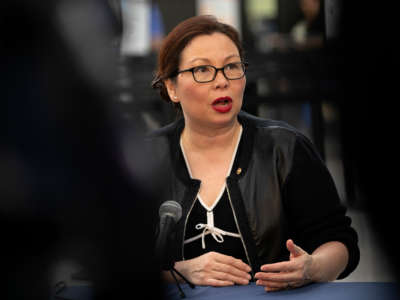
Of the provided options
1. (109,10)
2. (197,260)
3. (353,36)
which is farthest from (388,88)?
(109,10)

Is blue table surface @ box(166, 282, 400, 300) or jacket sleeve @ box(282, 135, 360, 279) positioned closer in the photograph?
blue table surface @ box(166, 282, 400, 300)

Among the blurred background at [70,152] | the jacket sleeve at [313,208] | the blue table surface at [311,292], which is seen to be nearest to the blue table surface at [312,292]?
the blue table surface at [311,292]

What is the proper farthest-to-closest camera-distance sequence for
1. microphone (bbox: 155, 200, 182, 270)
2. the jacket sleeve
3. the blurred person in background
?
the blurred person in background, the jacket sleeve, microphone (bbox: 155, 200, 182, 270)

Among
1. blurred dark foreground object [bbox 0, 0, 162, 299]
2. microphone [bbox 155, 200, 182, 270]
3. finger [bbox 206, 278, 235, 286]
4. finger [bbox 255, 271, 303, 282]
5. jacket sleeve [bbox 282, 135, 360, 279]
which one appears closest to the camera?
blurred dark foreground object [bbox 0, 0, 162, 299]

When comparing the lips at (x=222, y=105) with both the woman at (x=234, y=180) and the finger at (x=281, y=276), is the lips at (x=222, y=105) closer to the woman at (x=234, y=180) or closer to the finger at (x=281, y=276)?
the woman at (x=234, y=180)

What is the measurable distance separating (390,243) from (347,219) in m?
0.12

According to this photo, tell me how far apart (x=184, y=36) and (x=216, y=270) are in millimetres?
541

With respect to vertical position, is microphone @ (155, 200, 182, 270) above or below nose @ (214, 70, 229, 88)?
below

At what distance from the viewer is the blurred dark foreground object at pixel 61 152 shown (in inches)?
Result: 13.6

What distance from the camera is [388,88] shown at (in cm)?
120

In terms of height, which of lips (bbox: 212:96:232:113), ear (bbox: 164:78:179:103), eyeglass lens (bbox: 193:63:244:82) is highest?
eyeglass lens (bbox: 193:63:244:82)

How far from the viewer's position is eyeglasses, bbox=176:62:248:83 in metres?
1.24

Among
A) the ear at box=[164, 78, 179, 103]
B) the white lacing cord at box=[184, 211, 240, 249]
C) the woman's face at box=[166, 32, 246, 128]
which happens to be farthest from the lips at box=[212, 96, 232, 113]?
the white lacing cord at box=[184, 211, 240, 249]

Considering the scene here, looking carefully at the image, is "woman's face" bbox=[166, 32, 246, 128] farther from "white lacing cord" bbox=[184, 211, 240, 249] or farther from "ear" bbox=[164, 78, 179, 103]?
"white lacing cord" bbox=[184, 211, 240, 249]
